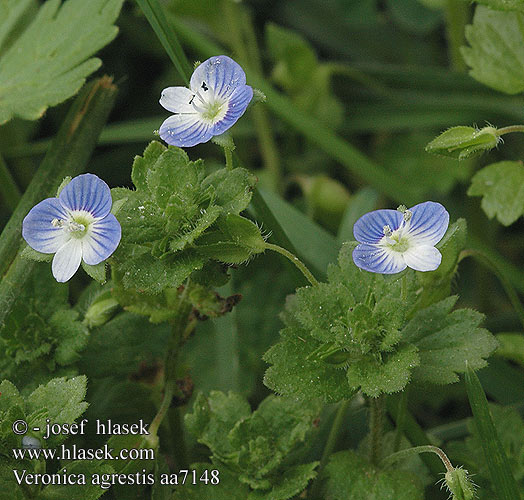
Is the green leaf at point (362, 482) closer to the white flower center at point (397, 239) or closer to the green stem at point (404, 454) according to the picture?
the green stem at point (404, 454)

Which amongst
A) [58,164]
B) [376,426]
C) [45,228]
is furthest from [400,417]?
[58,164]

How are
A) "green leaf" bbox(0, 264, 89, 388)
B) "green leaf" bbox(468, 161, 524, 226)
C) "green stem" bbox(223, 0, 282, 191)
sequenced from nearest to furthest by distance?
"green leaf" bbox(0, 264, 89, 388) → "green leaf" bbox(468, 161, 524, 226) → "green stem" bbox(223, 0, 282, 191)

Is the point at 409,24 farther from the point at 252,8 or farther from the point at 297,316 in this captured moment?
the point at 297,316

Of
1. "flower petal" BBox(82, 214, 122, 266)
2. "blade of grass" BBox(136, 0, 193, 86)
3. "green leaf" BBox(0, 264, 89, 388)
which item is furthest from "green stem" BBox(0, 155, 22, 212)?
"flower petal" BBox(82, 214, 122, 266)

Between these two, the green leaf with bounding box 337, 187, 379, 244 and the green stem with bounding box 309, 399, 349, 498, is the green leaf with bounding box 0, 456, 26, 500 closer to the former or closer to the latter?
the green stem with bounding box 309, 399, 349, 498

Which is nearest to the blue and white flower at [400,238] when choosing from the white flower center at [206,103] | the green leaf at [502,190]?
the white flower center at [206,103]

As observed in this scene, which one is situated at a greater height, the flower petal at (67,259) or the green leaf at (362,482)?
the flower petal at (67,259)

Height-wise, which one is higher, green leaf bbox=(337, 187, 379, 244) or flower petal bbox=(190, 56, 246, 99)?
green leaf bbox=(337, 187, 379, 244)
